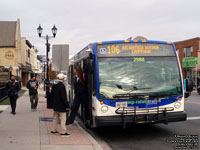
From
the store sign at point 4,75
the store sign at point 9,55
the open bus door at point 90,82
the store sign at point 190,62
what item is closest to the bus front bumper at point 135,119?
the open bus door at point 90,82

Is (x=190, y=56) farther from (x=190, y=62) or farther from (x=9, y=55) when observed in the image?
(x=9, y=55)

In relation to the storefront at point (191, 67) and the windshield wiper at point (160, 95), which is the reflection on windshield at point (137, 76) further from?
the storefront at point (191, 67)

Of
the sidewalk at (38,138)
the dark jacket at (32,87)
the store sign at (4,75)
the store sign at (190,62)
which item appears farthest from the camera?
the store sign at (190,62)

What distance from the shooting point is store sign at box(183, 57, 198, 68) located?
38.4m

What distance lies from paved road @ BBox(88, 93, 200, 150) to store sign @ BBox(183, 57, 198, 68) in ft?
102

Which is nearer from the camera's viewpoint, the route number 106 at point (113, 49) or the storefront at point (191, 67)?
the route number 106 at point (113, 49)

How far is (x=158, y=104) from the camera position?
7.04m

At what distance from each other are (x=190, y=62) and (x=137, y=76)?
1387 inches

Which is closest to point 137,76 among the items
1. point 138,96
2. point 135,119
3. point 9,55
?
point 138,96

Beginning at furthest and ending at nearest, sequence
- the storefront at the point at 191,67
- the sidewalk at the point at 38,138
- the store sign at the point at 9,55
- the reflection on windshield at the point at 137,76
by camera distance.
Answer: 1. the storefront at the point at 191,67
2. the store sign at the point at 9,55
3. the reflection on windshield at the point at 137,76
4. the sidewalk at the point at 38,138

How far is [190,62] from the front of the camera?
39.6 m

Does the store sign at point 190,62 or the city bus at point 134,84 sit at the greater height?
the store sign at point 190,62

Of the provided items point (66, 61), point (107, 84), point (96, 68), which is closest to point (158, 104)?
point (107, 84)

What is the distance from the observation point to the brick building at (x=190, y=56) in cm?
3825
